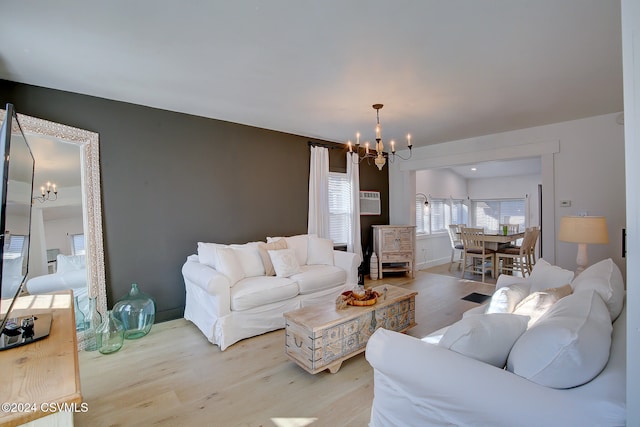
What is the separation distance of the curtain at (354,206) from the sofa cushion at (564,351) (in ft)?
13.6

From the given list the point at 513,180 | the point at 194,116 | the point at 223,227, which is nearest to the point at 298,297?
the point at 223,227

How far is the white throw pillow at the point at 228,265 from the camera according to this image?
3.03 metres

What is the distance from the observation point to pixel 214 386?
2152mm

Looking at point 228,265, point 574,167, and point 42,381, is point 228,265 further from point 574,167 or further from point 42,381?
point 574,167

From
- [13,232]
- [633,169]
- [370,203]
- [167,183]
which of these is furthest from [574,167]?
[13,232]

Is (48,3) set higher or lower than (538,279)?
higher

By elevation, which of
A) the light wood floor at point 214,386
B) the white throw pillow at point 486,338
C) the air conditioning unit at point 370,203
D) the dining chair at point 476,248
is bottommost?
the light wood floor at point 214,386

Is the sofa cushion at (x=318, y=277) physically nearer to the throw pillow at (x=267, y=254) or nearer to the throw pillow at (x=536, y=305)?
the throw pillow at (x=267, y=254)

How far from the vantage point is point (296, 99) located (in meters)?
3.12

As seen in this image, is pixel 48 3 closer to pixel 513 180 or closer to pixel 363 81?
pixel 363 81

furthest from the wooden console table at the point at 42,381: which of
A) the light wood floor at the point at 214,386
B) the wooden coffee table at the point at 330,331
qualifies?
the wooden coffee table at the point at 330,331

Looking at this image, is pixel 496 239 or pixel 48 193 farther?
pixel 496 239

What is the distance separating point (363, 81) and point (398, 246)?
351cm

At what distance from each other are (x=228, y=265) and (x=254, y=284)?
1.09 ft
